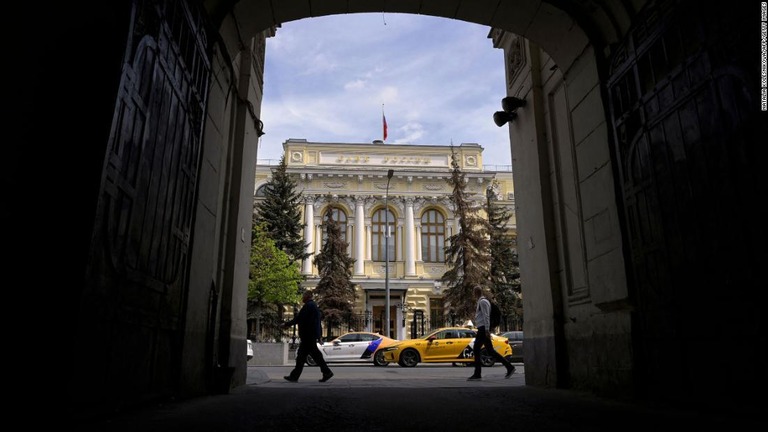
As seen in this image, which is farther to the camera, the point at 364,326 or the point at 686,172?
the point at 364,326

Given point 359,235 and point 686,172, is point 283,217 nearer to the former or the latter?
point 359,235

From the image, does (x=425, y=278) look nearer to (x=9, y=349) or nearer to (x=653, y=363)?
(x=653, y=363)

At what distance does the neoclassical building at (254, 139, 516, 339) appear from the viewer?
37219mm

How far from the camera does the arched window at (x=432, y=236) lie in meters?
39.0

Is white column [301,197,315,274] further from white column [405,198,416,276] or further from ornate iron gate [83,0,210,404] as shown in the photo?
ornate iron gate [83,0,210,404]

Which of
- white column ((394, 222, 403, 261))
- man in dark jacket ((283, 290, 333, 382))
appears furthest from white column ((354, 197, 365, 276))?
man in dark jacket ((283, 290, 333, 382))

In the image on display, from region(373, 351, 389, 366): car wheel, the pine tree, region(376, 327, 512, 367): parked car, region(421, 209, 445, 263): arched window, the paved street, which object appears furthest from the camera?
region(421, 209, 445, 263): arched window

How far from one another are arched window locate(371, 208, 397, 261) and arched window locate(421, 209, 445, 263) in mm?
2381

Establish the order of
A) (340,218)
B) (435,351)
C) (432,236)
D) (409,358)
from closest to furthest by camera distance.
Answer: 1. (435,351)
2. (409,358)
3. (340,218)
4. (432,236)

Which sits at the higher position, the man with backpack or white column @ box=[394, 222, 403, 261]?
white column @ box=[394, 222, 403, 261]

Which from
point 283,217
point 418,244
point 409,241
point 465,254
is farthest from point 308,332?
point 418,244

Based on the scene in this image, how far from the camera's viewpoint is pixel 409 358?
63.7 feet

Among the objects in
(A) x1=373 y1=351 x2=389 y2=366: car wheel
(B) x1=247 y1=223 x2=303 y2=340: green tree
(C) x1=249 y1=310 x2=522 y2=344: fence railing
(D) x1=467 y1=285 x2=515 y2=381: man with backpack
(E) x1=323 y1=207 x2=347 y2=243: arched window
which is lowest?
(A) x1=373 y1=351 x2=389 y2=366: car wheel

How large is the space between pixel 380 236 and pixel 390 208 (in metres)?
2.32
